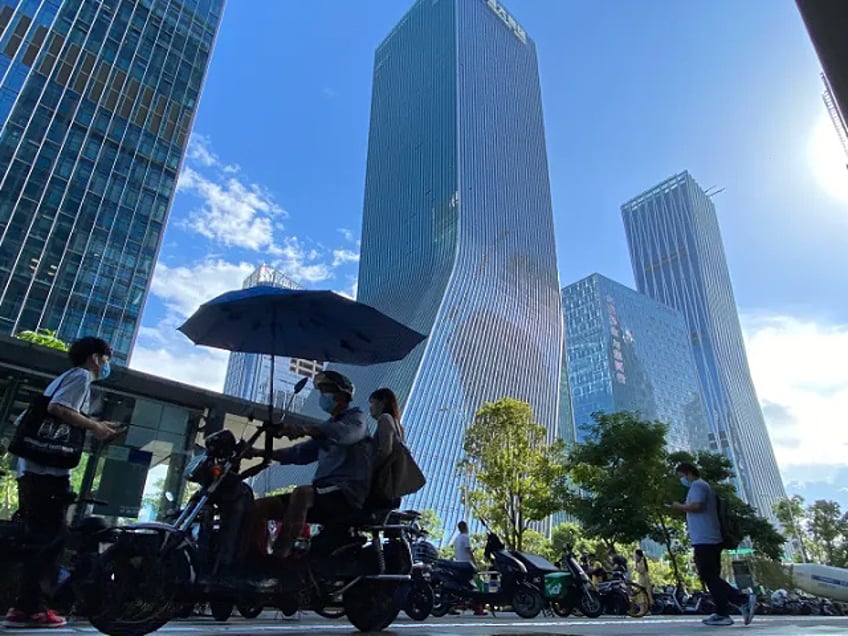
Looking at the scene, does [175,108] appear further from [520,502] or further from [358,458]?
[358,458]

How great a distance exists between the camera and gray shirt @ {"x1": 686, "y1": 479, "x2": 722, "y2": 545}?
5.30 metres

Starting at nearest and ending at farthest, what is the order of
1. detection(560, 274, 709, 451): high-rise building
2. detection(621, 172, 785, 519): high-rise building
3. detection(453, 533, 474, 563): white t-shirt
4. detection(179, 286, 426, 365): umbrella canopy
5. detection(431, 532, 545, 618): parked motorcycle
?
detection(179, 286, 426, 365): umbrella canopy
detection(431, 532, 545, 618): parked motorcycle
detection(453, 533, 474, 563): white t-shirt
detection(560, 274, 709, 451): high-rise building
detection(621, 172, 785, 519): high-rise building

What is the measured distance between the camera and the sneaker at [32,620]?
300 cm

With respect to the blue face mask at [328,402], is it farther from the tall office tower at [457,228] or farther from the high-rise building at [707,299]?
the high-rise building at [707,299]

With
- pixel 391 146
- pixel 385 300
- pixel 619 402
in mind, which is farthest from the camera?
pixel 619 402

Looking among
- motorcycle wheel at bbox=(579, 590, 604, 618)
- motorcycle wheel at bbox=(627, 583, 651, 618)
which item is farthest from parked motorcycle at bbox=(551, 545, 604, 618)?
motorcycle wheel at bbox=(627, 583, 651, 618)

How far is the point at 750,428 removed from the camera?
11250cm

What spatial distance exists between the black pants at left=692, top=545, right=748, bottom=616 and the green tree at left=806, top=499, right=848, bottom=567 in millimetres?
41812

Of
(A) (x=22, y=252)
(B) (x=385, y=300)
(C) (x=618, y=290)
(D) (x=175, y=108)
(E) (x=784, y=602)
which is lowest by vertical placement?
(E) (x=784, y=602)

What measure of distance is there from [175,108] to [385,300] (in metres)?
28.8

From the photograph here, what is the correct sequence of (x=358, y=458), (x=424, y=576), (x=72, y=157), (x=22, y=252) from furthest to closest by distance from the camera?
(x=72, y=157)
(x=22, y=252)
(x=424, y=576)
(x=358, y=458)

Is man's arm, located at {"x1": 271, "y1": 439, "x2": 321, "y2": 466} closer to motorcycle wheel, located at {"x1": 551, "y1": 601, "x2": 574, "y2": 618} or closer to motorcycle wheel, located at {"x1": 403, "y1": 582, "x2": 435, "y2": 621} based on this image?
motorcycle wheel, located at {"x1": 403, "y1": 582, "x2": 435, "y2": 621}

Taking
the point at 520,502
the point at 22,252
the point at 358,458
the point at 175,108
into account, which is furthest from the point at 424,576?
the point at 175,108

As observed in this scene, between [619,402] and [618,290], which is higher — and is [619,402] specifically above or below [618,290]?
below
